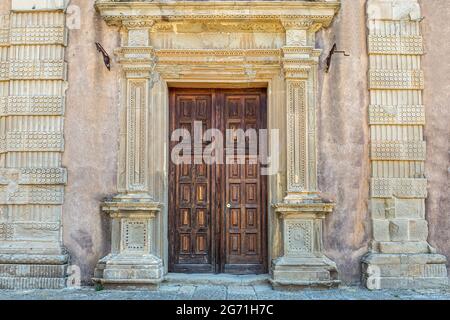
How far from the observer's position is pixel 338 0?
761cm

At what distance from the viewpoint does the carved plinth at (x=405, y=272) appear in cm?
721

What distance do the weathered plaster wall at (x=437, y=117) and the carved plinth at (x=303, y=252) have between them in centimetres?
151

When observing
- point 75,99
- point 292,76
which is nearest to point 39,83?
point 75,99

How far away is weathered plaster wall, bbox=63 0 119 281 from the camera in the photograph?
7.48m

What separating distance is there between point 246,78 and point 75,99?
249cm

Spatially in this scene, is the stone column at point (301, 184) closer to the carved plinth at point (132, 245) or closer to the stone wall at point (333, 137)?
the stone wall at point (333, 137)

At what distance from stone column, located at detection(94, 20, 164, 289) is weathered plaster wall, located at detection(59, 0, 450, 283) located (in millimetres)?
194

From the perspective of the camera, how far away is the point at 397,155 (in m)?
7.46

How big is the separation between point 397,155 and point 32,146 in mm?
5146

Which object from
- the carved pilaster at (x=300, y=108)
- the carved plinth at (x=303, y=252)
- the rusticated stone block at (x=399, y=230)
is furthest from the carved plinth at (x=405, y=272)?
the carved pilaster at (x=300, y=108)

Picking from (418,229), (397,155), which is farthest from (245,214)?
(418,229)

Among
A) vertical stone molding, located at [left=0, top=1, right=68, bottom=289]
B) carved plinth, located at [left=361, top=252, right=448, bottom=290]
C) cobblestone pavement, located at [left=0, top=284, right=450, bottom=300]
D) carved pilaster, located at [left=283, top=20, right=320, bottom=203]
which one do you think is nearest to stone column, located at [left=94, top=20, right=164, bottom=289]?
cobblestone pavement, located at [left=0, top=284, right=450, bottom=300]

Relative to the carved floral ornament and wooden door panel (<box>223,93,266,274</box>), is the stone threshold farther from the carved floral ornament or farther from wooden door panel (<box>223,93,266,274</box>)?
the carved floral ornament

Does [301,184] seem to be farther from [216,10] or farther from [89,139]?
[89,139]
